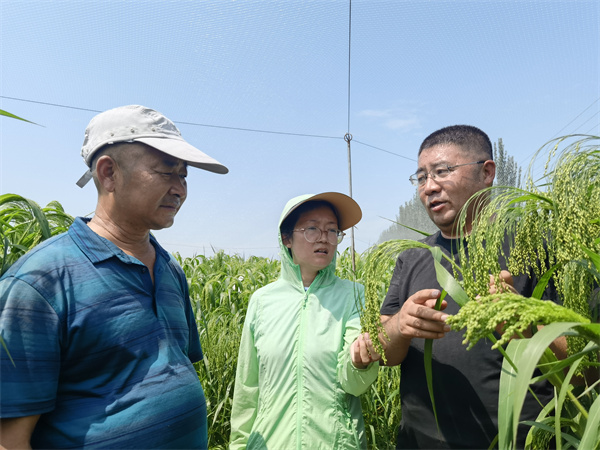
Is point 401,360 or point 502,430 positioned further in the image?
point 401,360

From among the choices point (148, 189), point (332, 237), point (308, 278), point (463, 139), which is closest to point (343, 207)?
point (332, 237)

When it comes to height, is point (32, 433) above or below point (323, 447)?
above

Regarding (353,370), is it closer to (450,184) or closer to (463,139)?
(450,184)

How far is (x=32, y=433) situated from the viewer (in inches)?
46.3

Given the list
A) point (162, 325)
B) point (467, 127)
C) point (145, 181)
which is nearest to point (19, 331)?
point (162, 325)

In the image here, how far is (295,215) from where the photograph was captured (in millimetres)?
2230

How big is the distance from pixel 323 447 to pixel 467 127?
4.37 ft

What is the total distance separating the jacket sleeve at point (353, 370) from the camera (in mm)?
1662

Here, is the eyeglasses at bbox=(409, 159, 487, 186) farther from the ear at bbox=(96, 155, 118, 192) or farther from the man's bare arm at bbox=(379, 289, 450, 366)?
the ear at bbox=(96, 155, 118, 192)

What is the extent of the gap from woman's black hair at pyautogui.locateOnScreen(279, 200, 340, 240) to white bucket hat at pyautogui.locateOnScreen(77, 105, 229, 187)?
2.50 feet

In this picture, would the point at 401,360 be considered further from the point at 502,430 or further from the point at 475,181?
the point at 502,430

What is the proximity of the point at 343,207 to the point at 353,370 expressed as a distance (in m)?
0.83

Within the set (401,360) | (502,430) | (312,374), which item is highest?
(502,430)

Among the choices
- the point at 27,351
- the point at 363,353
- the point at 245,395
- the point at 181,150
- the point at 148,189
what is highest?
the point at 181,150
